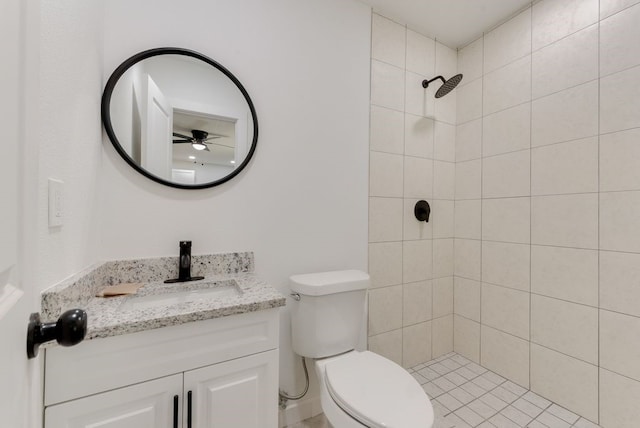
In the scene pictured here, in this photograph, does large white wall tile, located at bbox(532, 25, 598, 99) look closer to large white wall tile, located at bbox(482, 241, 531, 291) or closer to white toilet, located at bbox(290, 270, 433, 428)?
large white wall tile, located at bbox(482, 241, 531, 291)

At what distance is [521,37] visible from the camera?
1756mm

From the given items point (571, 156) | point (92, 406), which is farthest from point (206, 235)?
point (571, 156)

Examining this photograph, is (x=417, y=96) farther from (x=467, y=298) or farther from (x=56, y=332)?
(x=56, y=332)

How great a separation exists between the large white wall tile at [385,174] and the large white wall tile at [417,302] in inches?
25.8

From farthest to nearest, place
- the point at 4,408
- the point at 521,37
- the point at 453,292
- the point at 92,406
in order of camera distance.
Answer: the point at 453,292
the point at 521,37
the point at 92,406
the point at 4,408

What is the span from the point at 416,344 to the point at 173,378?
1.63 m

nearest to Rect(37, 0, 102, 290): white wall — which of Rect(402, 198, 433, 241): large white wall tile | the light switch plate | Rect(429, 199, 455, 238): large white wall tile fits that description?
the light switch plate

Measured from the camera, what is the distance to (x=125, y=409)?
78cm

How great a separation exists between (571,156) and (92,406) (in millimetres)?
2299

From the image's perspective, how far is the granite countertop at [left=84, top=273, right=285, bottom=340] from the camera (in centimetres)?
76

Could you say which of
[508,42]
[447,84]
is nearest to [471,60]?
[508,42]

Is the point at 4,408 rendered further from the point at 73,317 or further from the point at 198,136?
the point at 198,136

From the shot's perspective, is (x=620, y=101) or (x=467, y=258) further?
(x=467, y=258)

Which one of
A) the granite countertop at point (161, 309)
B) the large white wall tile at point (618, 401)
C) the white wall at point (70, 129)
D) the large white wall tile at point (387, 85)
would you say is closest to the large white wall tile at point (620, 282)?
the large white wall tile at point (618, 401)
